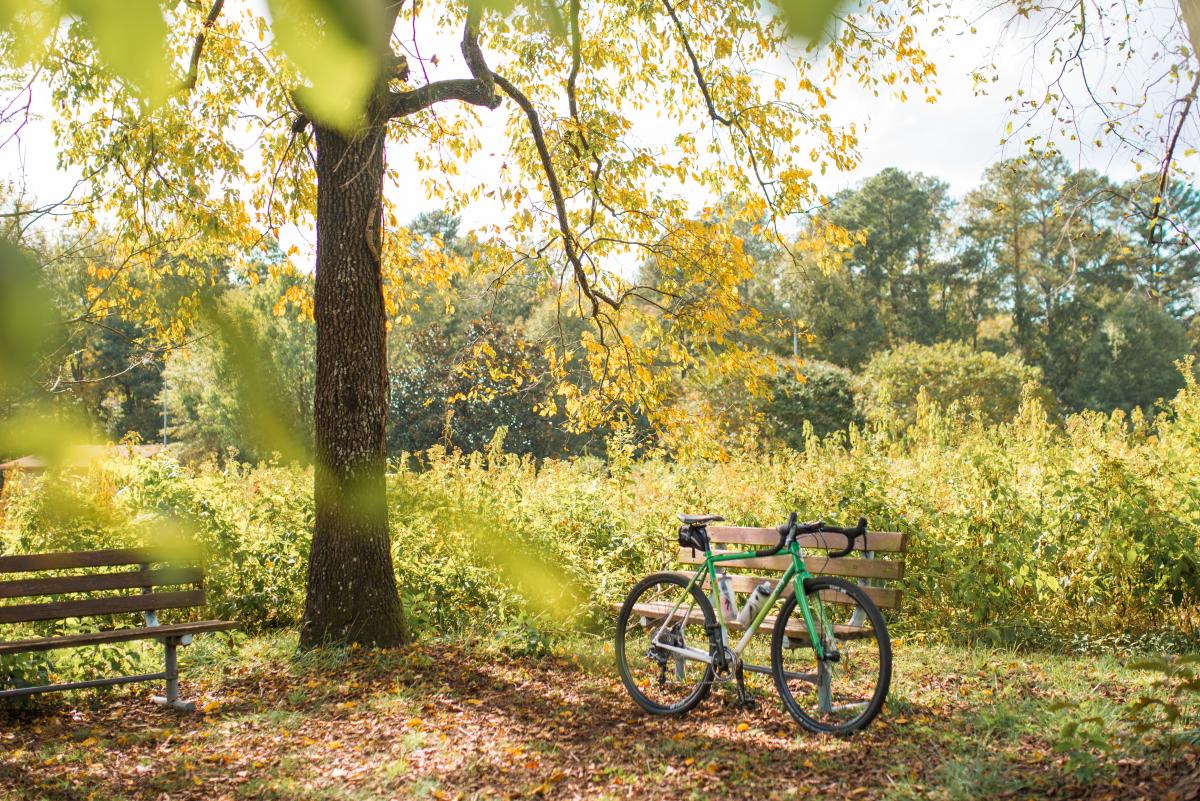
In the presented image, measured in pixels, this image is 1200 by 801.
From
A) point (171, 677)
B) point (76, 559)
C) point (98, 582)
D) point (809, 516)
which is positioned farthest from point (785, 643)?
point (76, 559)

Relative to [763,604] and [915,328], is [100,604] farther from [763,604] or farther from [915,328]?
[915,328]

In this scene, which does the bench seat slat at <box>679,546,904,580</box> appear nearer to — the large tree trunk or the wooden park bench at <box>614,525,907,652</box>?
the wooden park bench at <box>614,525,907,652</box>

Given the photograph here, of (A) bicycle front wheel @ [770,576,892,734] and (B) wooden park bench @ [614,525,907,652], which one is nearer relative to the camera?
(A) bicycle front wheel @ [770,576,892,734]

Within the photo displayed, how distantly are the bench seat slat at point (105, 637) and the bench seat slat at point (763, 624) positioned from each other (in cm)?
257

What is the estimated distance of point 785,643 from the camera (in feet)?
16.1

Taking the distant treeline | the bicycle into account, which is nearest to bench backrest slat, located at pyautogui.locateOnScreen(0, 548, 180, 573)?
the bicycle

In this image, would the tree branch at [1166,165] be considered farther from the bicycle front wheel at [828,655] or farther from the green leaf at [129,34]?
the green leaf at [129,34]

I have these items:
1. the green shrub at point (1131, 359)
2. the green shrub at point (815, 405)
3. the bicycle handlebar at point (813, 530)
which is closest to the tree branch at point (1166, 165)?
the bicycle handlebar at point (813, 530)

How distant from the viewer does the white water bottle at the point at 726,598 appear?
16.9 feet

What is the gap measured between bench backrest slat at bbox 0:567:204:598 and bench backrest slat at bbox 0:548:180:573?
0.07 meters

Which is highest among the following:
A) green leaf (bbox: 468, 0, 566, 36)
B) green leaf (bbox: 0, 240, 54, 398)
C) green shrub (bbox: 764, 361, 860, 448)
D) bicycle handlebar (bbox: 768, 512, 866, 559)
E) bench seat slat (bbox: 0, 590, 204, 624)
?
green shrub (bbox: 764, 361, 860, 448)

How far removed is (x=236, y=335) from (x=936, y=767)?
11.9 feet

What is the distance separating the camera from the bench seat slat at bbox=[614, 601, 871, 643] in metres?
4.71

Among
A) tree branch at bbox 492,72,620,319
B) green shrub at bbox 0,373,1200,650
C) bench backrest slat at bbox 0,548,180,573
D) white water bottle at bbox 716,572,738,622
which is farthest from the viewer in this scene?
tree branch at bbox 492,72,620,319
